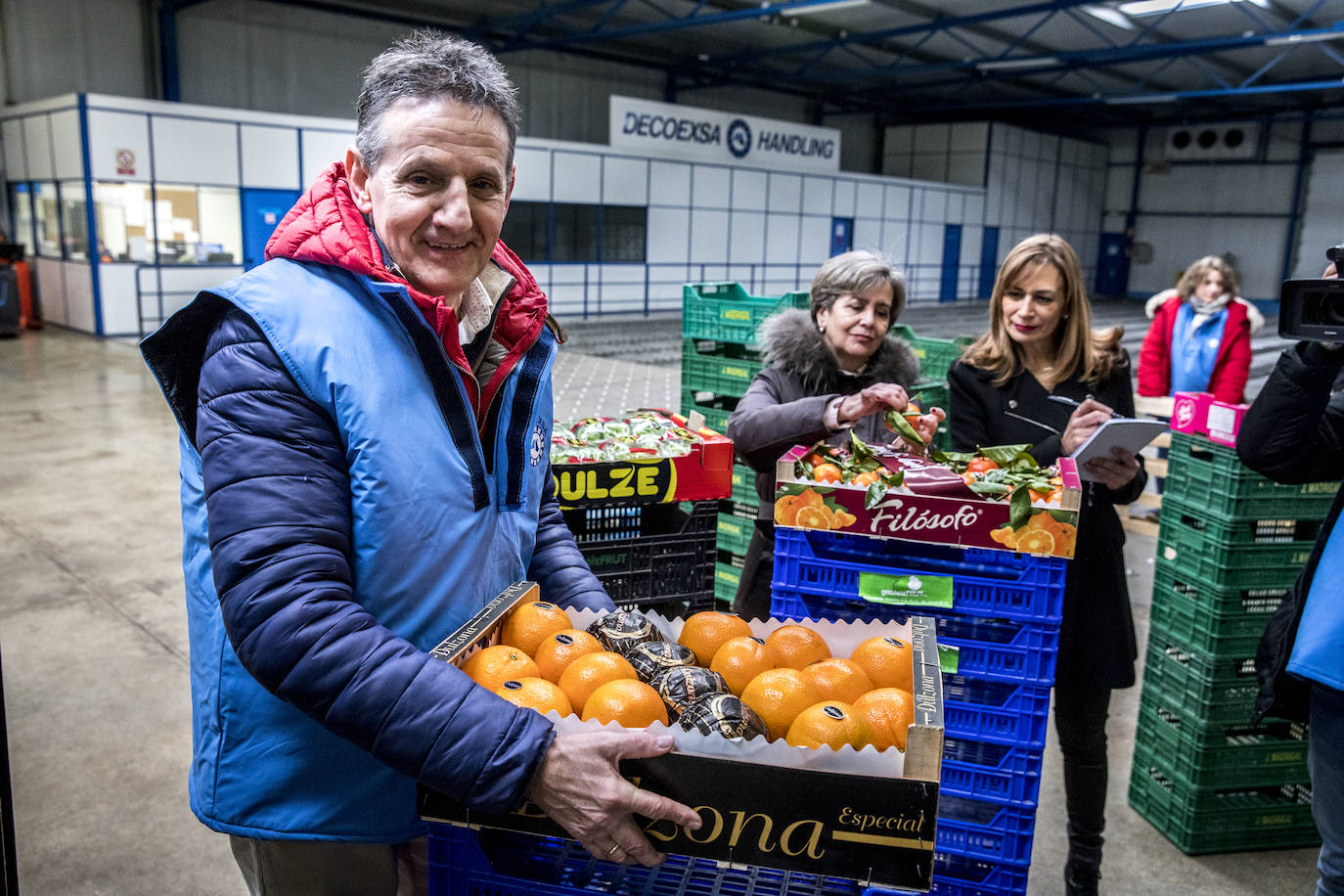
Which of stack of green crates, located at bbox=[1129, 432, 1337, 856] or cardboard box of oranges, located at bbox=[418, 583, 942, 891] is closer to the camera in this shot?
cardboard box of oranges, located at bbox=[418, 583, 942, 891]

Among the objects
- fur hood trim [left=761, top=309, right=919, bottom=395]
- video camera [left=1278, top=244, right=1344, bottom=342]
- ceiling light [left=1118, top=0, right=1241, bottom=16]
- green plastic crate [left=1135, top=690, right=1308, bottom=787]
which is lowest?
green plastic crate [left=1135, top=690, right=1308, bottom=787]

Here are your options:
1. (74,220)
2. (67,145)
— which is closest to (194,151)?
(67,145)

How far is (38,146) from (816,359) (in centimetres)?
1553

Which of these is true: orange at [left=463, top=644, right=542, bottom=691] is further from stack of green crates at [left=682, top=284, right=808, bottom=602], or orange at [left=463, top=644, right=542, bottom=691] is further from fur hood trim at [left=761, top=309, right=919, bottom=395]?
stack of green crates at [left=682, top=284, right=808, bottom=602]

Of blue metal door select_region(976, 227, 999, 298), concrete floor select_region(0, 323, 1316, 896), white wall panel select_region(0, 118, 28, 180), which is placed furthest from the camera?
blue metal door select_region(976, 227, 999, 298)

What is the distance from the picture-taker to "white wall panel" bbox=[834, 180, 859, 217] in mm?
22781

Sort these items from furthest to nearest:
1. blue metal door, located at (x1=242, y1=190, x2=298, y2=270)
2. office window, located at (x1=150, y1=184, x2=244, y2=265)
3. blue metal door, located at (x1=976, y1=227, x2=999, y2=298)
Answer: blue metal door, located at (x1=976, y1=227, x2=999, y2=298), blue metal door, located at (x1=242, y1=190, x2=298, y2=270), office window, located at (x1=150, y1=184, x2=244, y2=265)

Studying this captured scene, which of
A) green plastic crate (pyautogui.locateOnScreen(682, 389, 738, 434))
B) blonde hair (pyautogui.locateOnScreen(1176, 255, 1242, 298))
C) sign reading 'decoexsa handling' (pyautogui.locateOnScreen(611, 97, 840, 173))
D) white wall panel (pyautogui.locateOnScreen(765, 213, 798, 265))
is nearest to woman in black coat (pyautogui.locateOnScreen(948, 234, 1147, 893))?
green plastic crate (pyautogui.locateOnScreen(682, 389, 738, 434))

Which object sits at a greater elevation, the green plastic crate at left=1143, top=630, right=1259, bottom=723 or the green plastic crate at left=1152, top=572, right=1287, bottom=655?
the green plastic crate at left=1152, top=572, right=1287, bottom=655

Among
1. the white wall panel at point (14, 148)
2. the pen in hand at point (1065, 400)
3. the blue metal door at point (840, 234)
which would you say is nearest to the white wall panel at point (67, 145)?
the white wall panel at point (14, 148)

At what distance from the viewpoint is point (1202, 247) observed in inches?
1155

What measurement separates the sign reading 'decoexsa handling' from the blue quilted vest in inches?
688

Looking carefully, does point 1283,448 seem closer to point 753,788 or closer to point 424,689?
point 753,788

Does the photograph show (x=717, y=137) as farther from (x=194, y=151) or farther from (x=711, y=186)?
(x=194, y=151)
